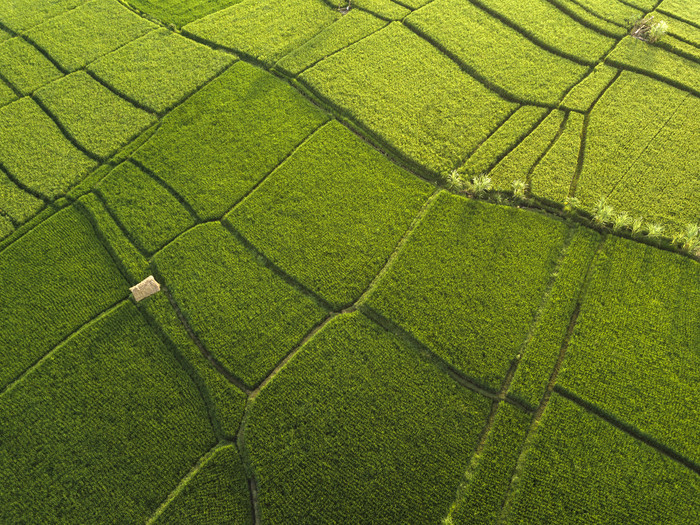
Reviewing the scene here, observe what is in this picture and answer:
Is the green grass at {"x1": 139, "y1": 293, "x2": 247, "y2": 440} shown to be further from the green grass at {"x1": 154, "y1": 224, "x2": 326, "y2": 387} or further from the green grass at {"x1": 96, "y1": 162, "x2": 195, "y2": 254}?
the green grass at {"x1": 96, "y1": 162, "x2": 195, "y2": 254}

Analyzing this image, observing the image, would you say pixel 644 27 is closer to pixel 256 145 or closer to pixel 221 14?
pixel 256 145

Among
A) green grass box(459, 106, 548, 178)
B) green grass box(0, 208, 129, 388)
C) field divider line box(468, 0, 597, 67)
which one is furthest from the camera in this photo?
field divider line box(468, 0, 597, 67)

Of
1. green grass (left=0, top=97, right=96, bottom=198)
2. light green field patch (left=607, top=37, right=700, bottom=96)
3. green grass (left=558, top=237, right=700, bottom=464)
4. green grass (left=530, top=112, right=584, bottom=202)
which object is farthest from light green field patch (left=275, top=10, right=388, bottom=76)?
green grass (left=558, top=237, right=700, bottom=464)

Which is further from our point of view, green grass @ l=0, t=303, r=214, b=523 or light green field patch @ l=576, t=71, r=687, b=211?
light green field patch @ l=576, t=71, r=687, b=211

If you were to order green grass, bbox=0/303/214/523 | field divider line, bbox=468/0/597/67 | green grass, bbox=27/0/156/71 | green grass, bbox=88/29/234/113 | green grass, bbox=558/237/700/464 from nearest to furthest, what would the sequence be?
green grass, bbox=0/303/214/523 < green grass, bbox=558/237/700/464 < green grass, bbox=88/29/234/113 < field divider line, bbox=468/0/597/67 < green grass, bbox=27/0/156/71

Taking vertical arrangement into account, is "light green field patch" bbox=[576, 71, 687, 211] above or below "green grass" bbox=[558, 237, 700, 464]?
above

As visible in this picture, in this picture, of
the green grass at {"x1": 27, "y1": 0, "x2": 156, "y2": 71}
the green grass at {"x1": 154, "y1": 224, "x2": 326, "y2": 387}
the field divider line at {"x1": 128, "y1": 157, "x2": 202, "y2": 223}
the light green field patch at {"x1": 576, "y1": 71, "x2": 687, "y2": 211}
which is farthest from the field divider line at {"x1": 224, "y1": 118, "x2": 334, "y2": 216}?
the green grass at {"x1": 27, "y1": 0, "x2": 156, "y2": 71}

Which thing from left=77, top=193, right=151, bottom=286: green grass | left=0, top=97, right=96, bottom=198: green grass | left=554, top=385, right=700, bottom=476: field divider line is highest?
left=554, top=385, right=700, bottom=476: field divider line

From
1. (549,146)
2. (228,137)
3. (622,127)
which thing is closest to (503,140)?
(549,146)
